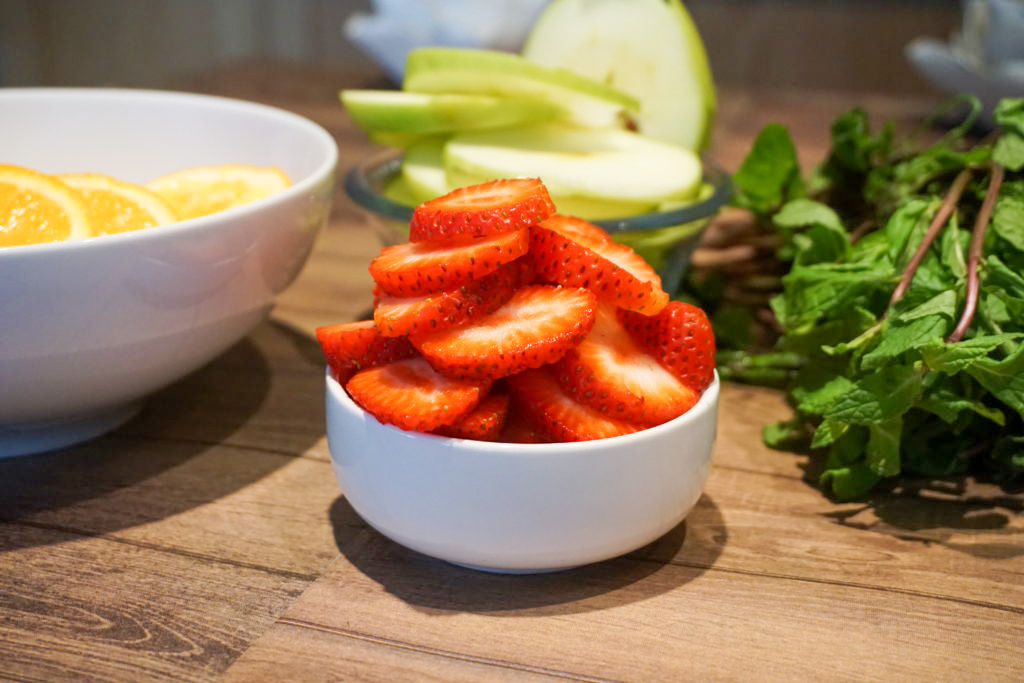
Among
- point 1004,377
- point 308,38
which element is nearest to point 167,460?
point 1004,377

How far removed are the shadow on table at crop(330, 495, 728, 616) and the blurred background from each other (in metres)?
2.49

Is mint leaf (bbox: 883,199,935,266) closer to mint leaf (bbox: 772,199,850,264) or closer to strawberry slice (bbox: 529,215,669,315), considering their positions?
mint leaf (bbox: 772,199,850,264)

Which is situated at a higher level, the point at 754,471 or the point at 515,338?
the point at 515,338

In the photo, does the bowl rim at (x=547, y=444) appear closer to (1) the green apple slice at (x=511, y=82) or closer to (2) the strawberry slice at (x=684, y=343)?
(2) the strawberry slice at (x=684, y=343)

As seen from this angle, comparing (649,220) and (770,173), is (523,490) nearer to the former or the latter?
(649,220)

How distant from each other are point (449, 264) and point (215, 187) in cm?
35

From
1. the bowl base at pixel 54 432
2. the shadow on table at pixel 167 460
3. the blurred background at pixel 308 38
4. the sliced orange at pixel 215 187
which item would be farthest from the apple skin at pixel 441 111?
the blurred background at pixel 308 38

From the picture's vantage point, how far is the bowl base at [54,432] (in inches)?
30.2

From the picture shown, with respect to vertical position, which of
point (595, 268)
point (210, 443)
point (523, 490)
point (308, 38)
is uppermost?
point (595, 268)

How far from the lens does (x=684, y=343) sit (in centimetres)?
65

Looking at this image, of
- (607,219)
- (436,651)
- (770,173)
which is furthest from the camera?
(770,173)

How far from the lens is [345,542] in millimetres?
677

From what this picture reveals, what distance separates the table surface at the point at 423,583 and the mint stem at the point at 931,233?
0.15 metres

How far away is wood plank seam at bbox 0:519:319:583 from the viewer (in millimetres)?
639
